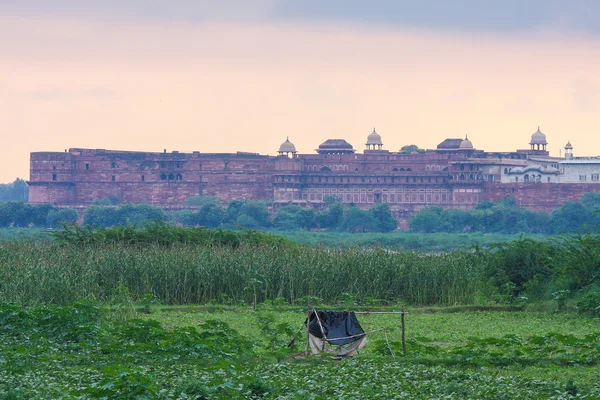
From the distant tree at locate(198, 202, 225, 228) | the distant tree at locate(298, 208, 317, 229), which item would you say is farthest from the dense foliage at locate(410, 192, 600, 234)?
the distant tree at locate(198, 202, 225, 228)

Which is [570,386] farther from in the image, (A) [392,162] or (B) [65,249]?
(A) [392,162]

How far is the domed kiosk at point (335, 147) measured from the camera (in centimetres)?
10312

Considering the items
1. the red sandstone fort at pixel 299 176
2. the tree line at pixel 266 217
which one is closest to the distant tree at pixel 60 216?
the tree line at pixel 266 217

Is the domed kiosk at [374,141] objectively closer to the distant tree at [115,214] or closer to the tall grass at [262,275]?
the distant tree at [115,214]

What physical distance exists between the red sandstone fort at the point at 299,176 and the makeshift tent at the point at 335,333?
79339 millimetres

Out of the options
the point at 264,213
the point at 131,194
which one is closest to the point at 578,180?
the point at 264,213

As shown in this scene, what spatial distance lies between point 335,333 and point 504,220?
67210 mm

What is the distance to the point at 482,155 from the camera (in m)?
102

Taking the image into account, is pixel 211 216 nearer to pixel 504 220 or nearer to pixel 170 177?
pixel 170 177

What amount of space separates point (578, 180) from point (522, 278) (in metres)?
75.7

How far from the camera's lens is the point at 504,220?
3174 inches

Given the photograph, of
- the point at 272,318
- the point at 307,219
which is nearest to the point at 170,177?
the point at 307,219

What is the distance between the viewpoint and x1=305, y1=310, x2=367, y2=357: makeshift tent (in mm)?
14406

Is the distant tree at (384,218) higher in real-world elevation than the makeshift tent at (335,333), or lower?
higher
